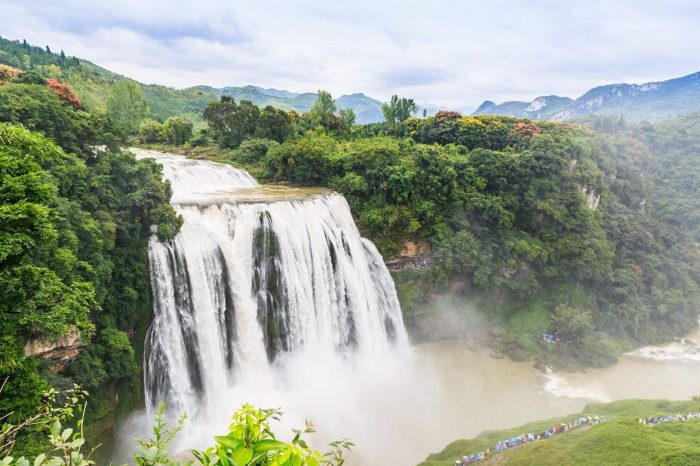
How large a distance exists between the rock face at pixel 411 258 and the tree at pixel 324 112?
1736 centimetres

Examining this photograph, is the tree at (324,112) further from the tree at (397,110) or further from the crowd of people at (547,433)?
the crowd of people at (547,433)

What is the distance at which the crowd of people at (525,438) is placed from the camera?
11.8m

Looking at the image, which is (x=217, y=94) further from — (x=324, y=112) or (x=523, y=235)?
(x=523, y=235)

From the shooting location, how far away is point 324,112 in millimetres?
37562

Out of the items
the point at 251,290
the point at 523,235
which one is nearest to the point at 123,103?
the point at 251,290

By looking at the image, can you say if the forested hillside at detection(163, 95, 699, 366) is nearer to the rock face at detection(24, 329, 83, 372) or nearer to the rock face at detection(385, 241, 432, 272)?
the rock face at detection(385, 241, 432, 272)

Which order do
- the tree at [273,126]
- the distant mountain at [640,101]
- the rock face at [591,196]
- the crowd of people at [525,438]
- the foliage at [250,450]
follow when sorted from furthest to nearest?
the distant mountain at [640,101], the tree at [273,126], the rock face at [591,196], the crowd of people at [525,438], the foliage at [250,450]

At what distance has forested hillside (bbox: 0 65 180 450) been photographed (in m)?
7.84

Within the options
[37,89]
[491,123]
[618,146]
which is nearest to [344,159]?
[37,89]

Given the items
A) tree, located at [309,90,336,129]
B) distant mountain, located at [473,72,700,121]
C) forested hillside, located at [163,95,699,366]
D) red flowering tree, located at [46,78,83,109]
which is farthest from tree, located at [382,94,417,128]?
distant mountain, located at [473,72,700,121]

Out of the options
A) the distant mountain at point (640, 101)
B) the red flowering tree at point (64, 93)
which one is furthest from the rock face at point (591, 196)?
the distant mountain at point (640, 101)

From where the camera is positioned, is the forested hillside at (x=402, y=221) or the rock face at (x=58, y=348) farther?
the rock face at (x=58, y=348)

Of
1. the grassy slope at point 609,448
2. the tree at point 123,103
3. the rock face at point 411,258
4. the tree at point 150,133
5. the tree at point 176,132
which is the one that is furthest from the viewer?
the tree at point 123,103

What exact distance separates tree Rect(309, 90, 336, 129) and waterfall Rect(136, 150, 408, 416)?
16.5 metres
